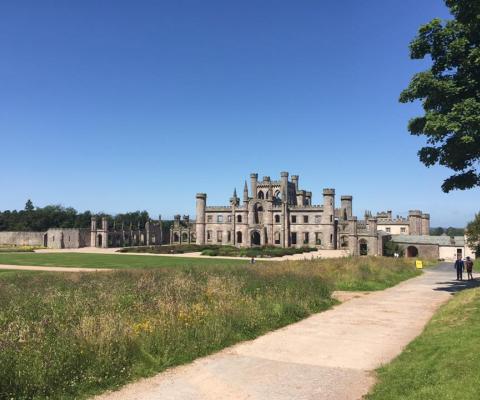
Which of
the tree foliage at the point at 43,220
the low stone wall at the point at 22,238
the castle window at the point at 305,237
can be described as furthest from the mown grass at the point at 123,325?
the tree foliage at the point at 43,220

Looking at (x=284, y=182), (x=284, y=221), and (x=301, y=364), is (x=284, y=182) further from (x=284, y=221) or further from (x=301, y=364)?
(x=301, y=364)

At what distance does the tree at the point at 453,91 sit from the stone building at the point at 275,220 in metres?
47.3

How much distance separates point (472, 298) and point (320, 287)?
18.6ft

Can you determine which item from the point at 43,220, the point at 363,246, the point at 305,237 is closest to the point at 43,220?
the point at 43,220

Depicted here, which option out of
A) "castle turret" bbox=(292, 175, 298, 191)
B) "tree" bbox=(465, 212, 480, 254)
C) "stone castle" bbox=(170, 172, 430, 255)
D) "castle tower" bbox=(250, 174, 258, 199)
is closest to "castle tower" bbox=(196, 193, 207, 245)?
"stone castle" bbox=(170, 172, 430, 255)

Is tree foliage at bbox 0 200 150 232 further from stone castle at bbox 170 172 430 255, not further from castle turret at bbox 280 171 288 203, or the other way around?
castle turret at bbox 280 171 288 203

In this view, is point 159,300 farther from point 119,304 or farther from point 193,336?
point 193,336

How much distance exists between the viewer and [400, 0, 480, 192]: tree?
16453mm

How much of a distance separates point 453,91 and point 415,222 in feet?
205

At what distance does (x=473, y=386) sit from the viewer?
644 centimetres

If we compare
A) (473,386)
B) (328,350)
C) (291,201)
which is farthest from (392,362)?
(291,201)

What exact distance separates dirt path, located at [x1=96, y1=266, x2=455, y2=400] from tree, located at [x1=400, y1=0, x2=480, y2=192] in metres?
7.17

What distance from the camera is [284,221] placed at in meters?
74.2

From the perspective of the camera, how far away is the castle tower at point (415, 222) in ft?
246
